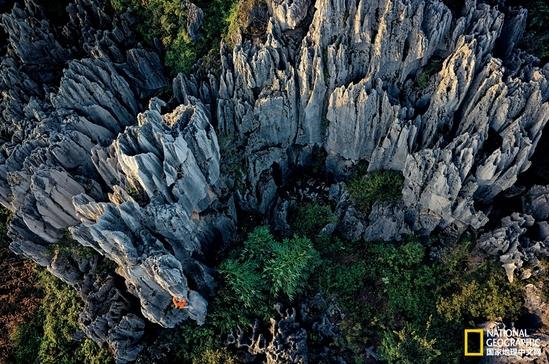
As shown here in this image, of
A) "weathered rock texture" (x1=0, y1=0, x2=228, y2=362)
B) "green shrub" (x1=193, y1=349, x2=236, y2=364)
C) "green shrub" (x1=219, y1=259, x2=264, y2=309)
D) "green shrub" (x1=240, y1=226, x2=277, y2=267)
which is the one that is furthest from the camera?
"green shrub" (x1=240, y1=226, x2=277, y2=267)

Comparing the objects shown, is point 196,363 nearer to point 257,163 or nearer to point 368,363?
point 368,363

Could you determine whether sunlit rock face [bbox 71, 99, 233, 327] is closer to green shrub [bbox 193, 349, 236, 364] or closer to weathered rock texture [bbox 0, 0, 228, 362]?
weathered rock texture [bbox 0, 0, 228, 362]

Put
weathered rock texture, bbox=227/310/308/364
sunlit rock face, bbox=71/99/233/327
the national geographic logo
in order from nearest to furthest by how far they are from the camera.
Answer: sunlit rock face, bbox=71/99/233/327
weathered rock texture, bbox=227/310/308/364
the national geographic logo

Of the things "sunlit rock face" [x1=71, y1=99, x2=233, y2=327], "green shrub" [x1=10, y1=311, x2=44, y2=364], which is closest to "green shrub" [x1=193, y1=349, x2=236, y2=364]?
"sunlit rock face" [x1=71, y1=99, x2=233, y2=327]

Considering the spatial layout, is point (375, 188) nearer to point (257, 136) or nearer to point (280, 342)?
point (257, 136)

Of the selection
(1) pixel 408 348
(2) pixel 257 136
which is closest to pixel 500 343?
(1) pixel 408 348

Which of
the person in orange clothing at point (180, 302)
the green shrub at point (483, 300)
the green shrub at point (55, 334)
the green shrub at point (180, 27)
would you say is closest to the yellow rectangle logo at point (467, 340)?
the green shrub at point (483, 300)

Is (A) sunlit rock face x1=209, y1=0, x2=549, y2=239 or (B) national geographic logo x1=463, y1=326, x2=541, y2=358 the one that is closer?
(A) sunlit rock face x1=209, y1=0, x2=549, y2=239
